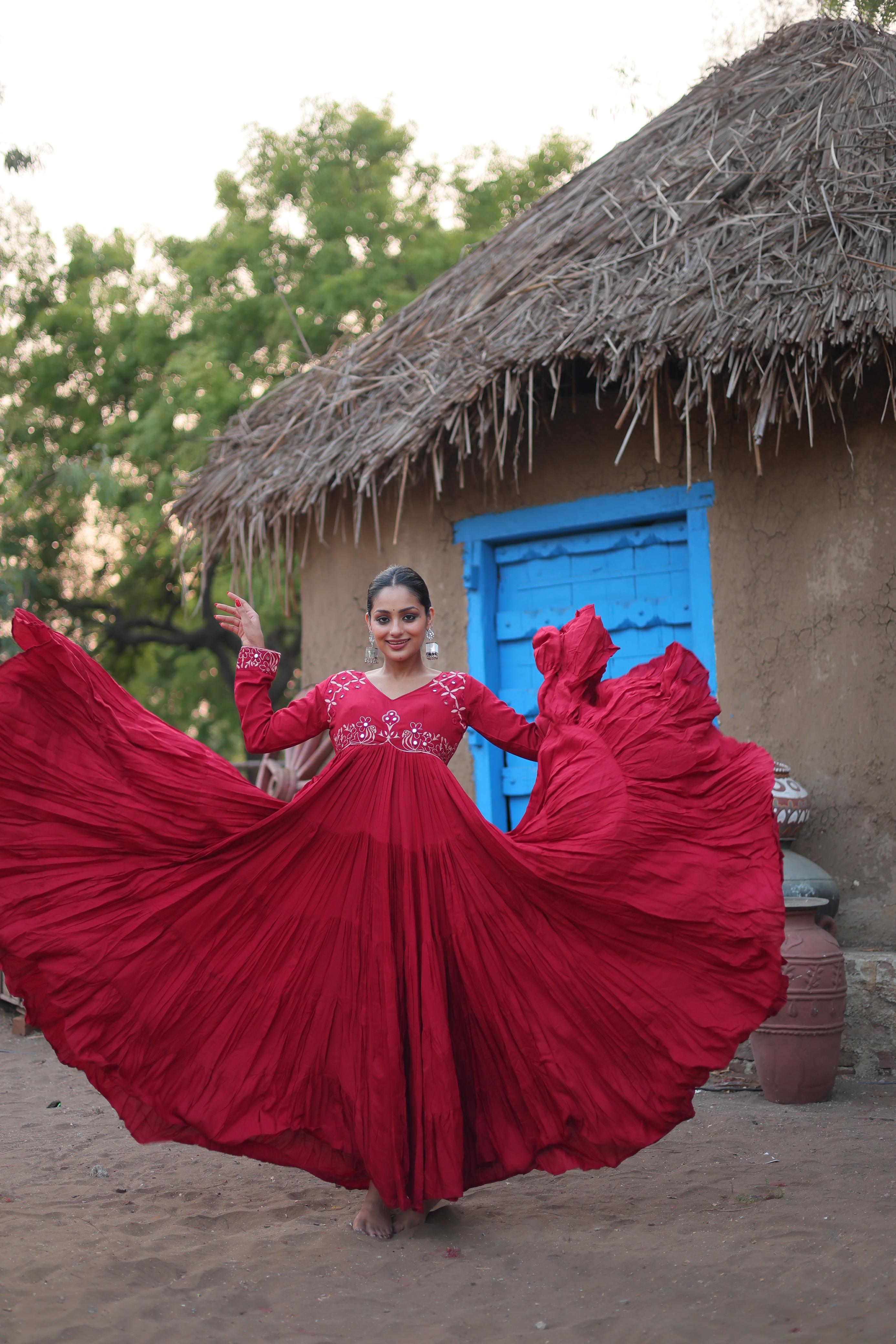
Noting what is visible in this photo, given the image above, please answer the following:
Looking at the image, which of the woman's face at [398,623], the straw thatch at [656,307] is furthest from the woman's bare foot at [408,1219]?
the straw thatch at [656,307]

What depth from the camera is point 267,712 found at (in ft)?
10.8

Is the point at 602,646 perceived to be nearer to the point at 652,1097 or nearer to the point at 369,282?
the point at 652,1097

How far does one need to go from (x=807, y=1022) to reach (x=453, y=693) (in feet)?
7.02

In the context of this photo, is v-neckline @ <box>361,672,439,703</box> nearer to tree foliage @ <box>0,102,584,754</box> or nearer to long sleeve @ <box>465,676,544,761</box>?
long sleeve @ <box>465,676,544,761</box>

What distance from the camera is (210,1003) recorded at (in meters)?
2.93

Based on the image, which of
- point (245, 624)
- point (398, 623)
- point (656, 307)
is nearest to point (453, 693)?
point (398, 623)

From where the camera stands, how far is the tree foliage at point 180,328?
1386 cm

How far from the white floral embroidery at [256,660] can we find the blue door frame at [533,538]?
2524 millimetres

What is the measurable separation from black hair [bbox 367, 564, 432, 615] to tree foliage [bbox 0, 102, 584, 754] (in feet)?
33.0

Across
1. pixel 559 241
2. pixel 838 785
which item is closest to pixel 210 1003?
pixel 838 785

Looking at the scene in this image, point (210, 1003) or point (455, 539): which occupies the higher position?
point (455, 539)

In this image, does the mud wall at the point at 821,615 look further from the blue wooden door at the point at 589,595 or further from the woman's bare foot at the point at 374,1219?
the woman's bare foot at the point at 374,1219

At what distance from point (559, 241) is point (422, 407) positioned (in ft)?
4.06

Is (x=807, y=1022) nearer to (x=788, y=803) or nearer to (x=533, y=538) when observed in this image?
(x=788, y=803)
